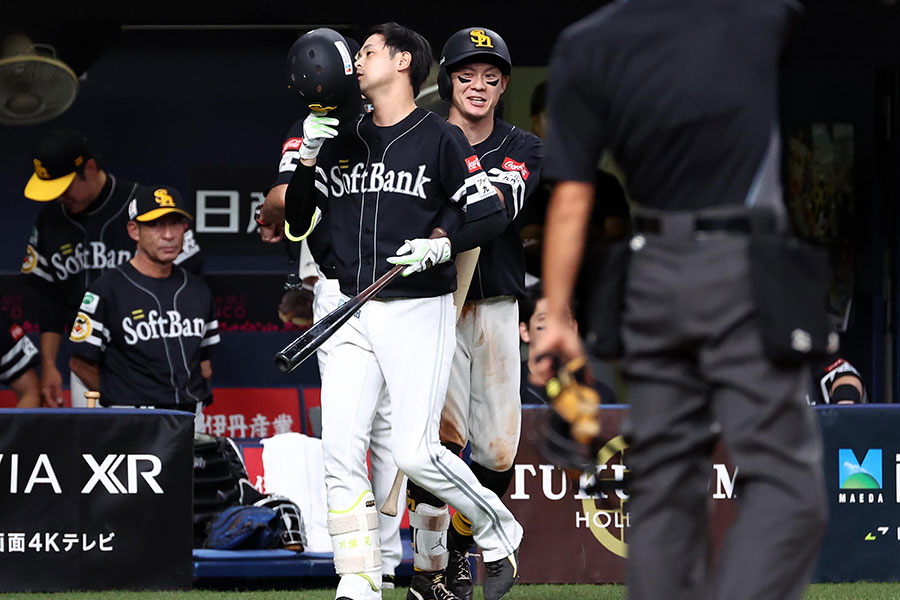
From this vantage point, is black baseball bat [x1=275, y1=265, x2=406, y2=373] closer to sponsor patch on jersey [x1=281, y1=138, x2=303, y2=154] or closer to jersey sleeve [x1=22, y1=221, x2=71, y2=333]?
sponsor patch on jersey [x1=281, y1=138, x2=303, y2=154]

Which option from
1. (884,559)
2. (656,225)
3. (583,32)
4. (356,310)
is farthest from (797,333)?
(884,559)

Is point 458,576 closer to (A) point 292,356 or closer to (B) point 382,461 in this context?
(B) point 382,461

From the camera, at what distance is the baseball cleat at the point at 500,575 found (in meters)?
5.15

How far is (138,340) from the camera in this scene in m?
7.37

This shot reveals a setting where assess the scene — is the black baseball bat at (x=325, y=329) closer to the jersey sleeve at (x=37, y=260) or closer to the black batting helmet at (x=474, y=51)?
the black batting helmet at (x=474, y=51)

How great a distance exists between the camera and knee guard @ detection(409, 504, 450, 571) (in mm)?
5273

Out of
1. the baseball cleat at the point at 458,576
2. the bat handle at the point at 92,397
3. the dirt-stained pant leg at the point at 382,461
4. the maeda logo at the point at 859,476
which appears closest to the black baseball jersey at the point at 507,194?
the dirt-stained pant leg at the point at 382,461

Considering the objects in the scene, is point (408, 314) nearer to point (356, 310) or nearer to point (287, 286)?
point (356, 310)

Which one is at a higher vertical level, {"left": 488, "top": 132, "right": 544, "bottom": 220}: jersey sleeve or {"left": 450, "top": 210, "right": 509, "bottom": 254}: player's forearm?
{"left": 488, "top": 132, "right": 544, "bottom": 220}: jersey sleeve

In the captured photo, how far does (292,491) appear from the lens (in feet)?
22.5

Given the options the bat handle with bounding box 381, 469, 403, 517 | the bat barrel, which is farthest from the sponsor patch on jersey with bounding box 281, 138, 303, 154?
the bat handle with bounding box 381, 469, 403, 517

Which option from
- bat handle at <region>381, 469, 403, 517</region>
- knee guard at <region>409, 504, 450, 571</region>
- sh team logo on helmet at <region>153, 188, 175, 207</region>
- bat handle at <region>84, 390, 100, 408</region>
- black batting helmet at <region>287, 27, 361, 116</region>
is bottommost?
knee guard at <region>409, 504, 450, 571</region>

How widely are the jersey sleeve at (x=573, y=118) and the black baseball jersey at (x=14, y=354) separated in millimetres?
5300

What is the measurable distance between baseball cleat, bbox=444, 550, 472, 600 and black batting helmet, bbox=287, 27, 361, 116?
5.52 ft
